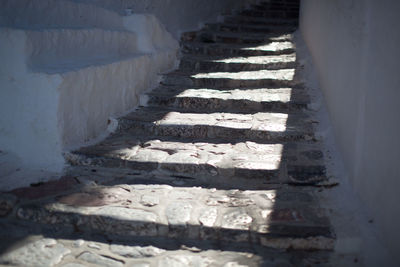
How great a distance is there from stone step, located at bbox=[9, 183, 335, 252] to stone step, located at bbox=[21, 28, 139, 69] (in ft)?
3.50

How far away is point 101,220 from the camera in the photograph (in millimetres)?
2508

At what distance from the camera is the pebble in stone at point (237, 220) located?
2428 millimetres

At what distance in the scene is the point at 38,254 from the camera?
7.39ft

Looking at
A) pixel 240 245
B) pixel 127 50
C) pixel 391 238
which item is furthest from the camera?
pixel 127 50

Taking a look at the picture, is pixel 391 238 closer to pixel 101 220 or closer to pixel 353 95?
pixel 353 95

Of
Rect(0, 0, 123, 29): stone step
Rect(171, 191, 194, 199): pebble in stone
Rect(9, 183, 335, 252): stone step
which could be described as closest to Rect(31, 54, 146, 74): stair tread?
Rect(0, 0, 123, 29): stone step

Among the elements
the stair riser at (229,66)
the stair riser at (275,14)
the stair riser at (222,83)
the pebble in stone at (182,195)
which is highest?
the stair riser at (275,14)

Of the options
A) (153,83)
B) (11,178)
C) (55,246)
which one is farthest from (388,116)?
(153,83)

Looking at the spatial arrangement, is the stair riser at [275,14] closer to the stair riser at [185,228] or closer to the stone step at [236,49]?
the stone step at [236,49]

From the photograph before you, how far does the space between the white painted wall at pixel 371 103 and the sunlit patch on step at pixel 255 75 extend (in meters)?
Result: 1.32

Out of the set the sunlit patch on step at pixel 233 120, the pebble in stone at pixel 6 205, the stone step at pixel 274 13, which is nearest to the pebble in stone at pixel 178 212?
the pebble in stone at pixel 6 205

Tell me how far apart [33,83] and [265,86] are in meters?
2.48

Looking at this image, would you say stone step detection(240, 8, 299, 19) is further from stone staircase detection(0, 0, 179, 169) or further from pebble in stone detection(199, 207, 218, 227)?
pebble in stone detection(199, 207, 218, 227)

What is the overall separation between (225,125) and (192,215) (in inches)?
53.0
